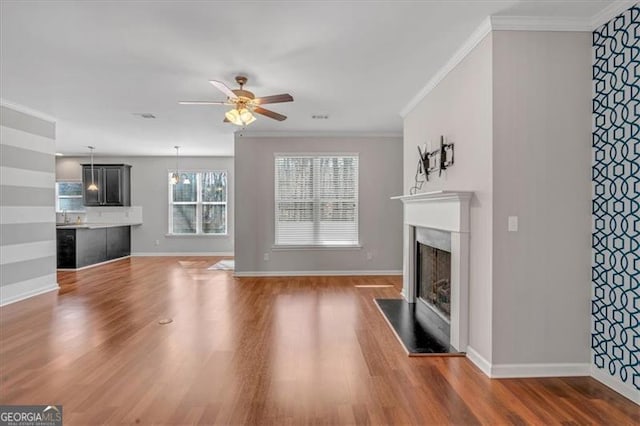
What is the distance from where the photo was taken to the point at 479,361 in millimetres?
2723

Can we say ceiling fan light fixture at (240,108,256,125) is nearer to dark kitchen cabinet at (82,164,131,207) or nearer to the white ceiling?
the white ceiling

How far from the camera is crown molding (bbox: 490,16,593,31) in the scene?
255cm

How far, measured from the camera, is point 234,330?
3.55m

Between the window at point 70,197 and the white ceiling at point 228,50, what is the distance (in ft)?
16.2

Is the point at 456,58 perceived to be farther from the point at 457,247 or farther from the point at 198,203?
the point at 198,203

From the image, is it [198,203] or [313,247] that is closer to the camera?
[313,247]

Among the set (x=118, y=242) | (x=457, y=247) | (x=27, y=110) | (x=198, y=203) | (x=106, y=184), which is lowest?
(x=118, y=242)

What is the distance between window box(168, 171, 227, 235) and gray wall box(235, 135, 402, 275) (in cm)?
318

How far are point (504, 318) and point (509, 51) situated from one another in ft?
6.96

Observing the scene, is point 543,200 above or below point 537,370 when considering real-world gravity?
above

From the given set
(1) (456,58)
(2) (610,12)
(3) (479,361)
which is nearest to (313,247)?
(3) (479,361)

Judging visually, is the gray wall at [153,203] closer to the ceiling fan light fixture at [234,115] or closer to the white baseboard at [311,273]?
the white baseboard at [311,273]

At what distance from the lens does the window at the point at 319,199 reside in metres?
6.41

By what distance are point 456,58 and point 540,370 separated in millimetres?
2819
